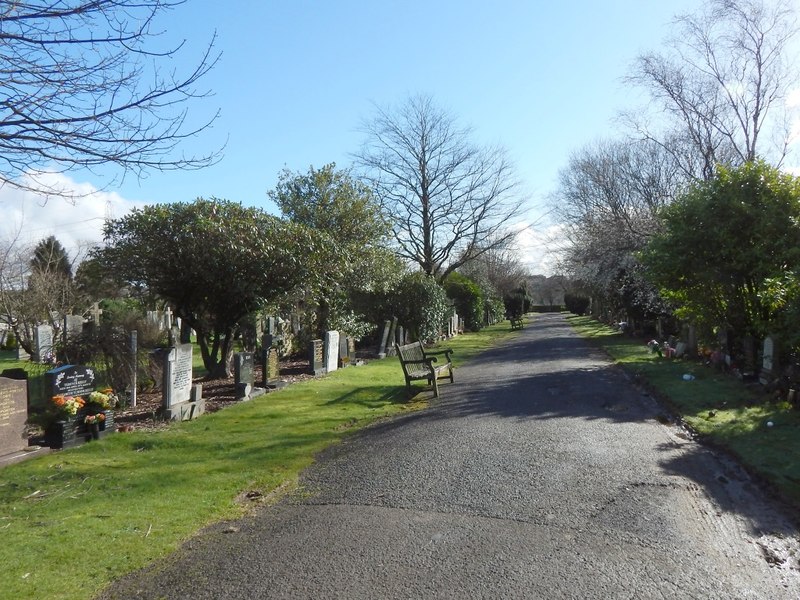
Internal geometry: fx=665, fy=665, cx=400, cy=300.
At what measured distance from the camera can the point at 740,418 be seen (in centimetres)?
998

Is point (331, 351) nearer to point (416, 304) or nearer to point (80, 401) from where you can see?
point (80, 401)

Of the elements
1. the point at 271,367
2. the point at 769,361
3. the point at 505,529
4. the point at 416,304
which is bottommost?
the point at 505,529

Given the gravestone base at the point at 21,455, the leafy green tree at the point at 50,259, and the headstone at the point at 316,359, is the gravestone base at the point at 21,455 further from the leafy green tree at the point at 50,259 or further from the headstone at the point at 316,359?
the leafy green tree at the point at 50,259

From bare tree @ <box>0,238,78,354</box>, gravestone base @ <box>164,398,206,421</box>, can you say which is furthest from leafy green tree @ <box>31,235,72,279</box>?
gravestone base @ <box>164,398,206,421</box>

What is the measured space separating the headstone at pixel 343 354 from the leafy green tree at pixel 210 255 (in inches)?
182

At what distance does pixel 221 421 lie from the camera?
10930mm

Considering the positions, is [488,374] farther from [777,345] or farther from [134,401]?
[134,401]

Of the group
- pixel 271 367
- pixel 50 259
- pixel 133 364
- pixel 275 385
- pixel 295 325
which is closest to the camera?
pixel 133 364

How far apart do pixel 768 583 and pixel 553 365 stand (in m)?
14.7

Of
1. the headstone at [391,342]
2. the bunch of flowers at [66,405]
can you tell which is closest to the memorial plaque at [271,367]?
the bunch of flowers at [66,405]

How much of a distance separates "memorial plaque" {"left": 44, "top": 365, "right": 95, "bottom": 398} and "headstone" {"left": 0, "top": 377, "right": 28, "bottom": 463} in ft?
2.59

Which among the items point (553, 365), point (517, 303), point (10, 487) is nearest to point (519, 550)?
point (10, 487)

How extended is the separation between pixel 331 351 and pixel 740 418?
11.2m

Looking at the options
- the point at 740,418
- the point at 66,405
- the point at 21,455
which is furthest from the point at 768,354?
the point at 21,455
